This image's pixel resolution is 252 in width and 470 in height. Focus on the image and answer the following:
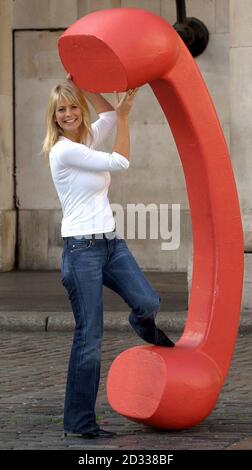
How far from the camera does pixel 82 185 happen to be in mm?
6758

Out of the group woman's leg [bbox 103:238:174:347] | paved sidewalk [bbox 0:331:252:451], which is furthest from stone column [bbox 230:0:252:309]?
woman's leg [bbox 103:238:174:347]

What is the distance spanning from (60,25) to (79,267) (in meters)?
10.1

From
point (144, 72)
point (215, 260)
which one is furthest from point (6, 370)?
point (144, 72)

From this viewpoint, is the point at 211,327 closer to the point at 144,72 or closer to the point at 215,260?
the point at 215,260

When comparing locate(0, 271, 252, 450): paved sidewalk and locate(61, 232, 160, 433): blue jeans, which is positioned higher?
locate(61, 232, 160, 433): blue jeans

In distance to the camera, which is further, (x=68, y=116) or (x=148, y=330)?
(x=148, y=330)

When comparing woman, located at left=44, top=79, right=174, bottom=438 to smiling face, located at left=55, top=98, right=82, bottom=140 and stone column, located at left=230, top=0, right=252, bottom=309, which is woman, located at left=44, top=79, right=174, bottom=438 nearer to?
smiling face, located at left=55, top=98, right=82, bottom=140

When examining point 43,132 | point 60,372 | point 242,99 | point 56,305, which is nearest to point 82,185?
point 60,372

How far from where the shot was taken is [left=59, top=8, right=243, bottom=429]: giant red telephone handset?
6492 mm

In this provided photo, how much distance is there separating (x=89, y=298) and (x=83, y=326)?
15cm

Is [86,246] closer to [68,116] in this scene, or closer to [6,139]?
[68,116]

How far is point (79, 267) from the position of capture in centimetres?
672

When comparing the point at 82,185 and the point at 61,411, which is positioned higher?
the point at 82,185
